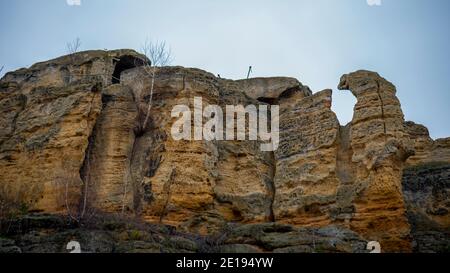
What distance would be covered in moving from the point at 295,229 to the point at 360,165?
3968 millimetres

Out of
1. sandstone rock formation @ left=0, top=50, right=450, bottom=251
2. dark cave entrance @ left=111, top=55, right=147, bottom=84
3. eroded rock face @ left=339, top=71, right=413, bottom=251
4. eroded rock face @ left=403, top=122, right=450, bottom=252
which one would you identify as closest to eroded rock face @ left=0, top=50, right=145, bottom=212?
sandstone rock formation @ left=0, top=50, right=450, bottom=251

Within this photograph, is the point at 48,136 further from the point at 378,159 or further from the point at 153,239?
the point at 378,159

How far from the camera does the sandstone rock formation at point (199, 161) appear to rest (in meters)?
20.0

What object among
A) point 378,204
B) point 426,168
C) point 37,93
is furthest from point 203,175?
point 426,168

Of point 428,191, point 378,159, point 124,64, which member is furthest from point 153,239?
point 428,191

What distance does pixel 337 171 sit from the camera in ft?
69.6

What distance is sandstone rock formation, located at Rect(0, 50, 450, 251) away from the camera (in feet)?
65.7

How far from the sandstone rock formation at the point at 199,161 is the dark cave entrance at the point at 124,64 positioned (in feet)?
4.73

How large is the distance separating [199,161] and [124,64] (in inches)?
297

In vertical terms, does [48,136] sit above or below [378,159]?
above

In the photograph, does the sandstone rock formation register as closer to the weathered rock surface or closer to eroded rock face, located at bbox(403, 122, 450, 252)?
eroded rock face, located at bbox(403, 122, 450, 252)

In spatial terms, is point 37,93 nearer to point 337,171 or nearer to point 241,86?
point 241,86

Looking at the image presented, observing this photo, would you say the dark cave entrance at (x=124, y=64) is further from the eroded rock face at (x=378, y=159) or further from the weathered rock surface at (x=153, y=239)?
the eroded rock face at (x=378, y=159)

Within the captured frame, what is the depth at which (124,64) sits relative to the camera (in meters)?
26.3
